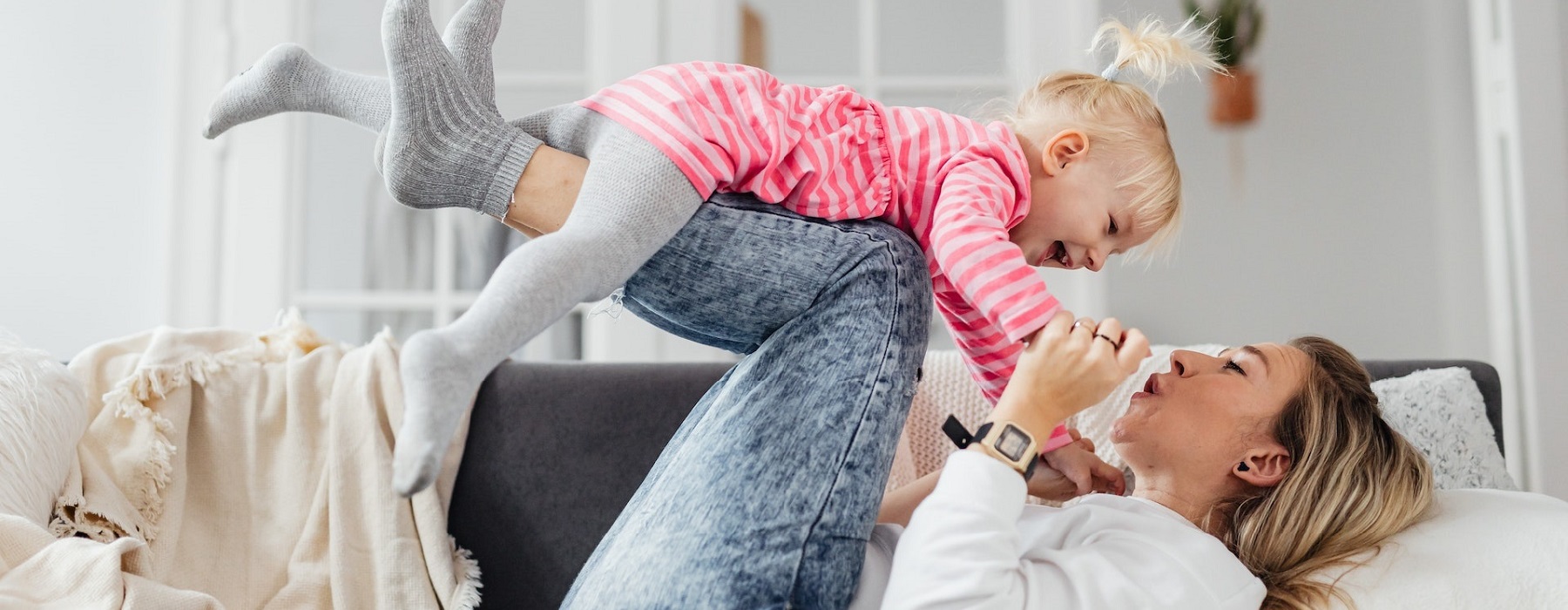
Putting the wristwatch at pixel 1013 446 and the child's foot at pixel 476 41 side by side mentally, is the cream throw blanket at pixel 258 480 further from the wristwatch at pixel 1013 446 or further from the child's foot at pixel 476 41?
the wristwatch at pixel 1013 446

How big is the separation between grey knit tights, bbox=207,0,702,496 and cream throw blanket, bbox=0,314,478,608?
2.55 ft

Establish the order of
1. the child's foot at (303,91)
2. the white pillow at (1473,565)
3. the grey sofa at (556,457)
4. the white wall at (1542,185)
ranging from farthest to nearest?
the white wall at (1542,185)
the grey sofa at (556,457)
the white pillow at (1473,565)
the child's foot at (303,91)

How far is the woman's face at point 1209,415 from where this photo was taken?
50.6 inches

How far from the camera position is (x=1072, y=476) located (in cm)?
129

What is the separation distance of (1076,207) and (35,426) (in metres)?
1.41

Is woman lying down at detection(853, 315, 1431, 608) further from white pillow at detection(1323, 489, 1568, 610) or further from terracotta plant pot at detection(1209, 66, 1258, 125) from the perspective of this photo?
terracotta plant pot at detection(1209, 66, 1258, 125)

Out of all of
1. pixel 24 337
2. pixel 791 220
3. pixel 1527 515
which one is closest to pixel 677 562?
pixel 791 220

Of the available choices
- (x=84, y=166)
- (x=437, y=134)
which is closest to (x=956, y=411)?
(x=437, y=134)

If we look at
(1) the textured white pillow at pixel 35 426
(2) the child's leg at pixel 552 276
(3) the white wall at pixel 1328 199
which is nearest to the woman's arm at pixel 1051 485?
(2) the child's leg at pixel 552 276

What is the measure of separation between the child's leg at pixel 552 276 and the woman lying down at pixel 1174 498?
365mm

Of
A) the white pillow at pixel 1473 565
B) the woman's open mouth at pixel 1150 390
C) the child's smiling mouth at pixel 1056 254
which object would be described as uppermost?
the child's smiling mouth at pixel 1056 254

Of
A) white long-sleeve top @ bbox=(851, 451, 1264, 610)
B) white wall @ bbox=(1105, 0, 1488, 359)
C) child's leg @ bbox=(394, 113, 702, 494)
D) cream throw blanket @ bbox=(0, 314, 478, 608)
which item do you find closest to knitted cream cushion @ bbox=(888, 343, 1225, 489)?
white long-sleeve top @ bbox=(851, 451, 1264, 610)

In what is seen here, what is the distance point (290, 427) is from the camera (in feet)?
5.85

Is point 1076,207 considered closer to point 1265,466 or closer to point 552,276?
point 1265,466
